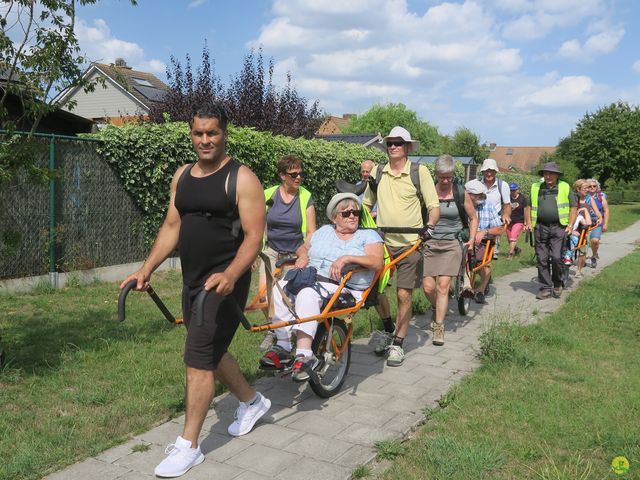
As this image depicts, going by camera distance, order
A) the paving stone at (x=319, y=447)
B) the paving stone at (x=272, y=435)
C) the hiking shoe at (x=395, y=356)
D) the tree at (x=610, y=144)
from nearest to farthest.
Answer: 1. the paving stone at (x=319, y=447)
2. the paving stone at (x=272, y=435)
3. the hiking shoe at (x=395, y=356)
4. the tree at (x=610, y=144)

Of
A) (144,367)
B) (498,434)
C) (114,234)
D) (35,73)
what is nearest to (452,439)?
(498,434)

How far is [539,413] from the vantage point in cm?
481

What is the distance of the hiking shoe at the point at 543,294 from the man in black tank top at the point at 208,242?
722cm

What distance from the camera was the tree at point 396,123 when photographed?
80.5 metres

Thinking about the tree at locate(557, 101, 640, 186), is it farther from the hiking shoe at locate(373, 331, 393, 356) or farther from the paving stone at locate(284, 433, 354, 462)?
the paving stone at locate(284, 433, 354, 462)

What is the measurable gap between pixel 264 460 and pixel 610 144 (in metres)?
52.4

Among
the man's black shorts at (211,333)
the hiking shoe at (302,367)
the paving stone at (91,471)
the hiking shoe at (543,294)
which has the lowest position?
the hiking shoe at (543,294)

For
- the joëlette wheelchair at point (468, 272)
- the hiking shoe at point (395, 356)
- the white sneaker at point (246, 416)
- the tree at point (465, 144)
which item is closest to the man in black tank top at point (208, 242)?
the white sneaker at point (246, 416)

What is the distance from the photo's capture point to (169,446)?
12.6 feet

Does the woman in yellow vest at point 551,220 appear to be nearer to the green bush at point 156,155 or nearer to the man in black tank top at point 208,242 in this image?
the green bush at point 156,155

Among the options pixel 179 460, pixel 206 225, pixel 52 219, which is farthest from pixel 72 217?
pixel 179 460

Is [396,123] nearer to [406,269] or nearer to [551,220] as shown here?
[551,220]

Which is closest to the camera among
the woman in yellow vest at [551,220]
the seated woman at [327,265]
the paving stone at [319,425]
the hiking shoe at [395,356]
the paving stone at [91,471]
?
the paving stone at [91,471]

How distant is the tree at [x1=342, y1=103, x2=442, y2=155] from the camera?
80500 millimetres
